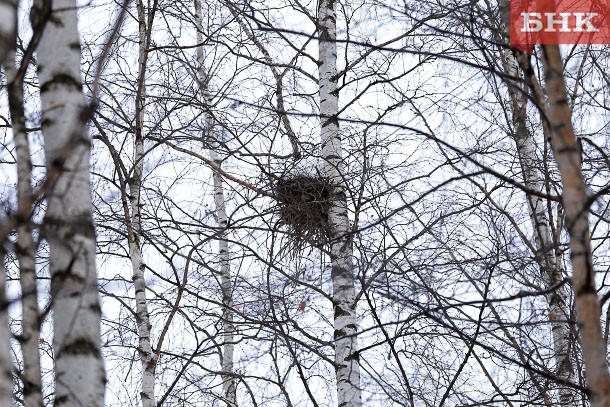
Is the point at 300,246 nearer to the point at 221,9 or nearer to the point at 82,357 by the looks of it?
the point at 221,9

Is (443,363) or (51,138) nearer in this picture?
(51,138)

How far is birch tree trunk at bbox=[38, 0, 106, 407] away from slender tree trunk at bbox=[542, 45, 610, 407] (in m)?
1.31

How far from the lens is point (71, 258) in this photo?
7.95 feet

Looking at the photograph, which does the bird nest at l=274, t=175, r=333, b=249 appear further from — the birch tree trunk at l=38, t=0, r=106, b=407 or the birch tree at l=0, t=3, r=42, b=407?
the birch tree trunk at l=38, t=0, r=106, b=407

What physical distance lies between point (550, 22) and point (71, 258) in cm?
156

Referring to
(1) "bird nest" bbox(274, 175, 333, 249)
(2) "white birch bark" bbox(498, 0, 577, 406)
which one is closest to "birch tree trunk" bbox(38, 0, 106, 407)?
(1) "bird nest" bbox(274, 175, 333, 249)

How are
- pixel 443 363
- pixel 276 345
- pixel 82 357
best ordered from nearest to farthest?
pixel 82 357
pixel 276 345
pixel 443 363

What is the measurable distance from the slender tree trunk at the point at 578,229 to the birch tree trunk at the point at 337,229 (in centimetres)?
189

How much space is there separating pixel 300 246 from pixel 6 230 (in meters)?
3.99

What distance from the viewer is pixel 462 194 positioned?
5402 mm

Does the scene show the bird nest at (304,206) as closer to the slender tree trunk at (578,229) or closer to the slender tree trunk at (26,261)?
the slender tree trunk at (26,261)

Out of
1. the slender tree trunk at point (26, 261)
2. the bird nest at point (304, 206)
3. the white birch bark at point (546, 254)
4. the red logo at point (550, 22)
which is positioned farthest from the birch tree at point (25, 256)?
the white birch bark at point (546, 254)

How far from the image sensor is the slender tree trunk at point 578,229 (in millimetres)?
2127

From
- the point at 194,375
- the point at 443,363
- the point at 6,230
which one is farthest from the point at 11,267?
the point at 6,230
